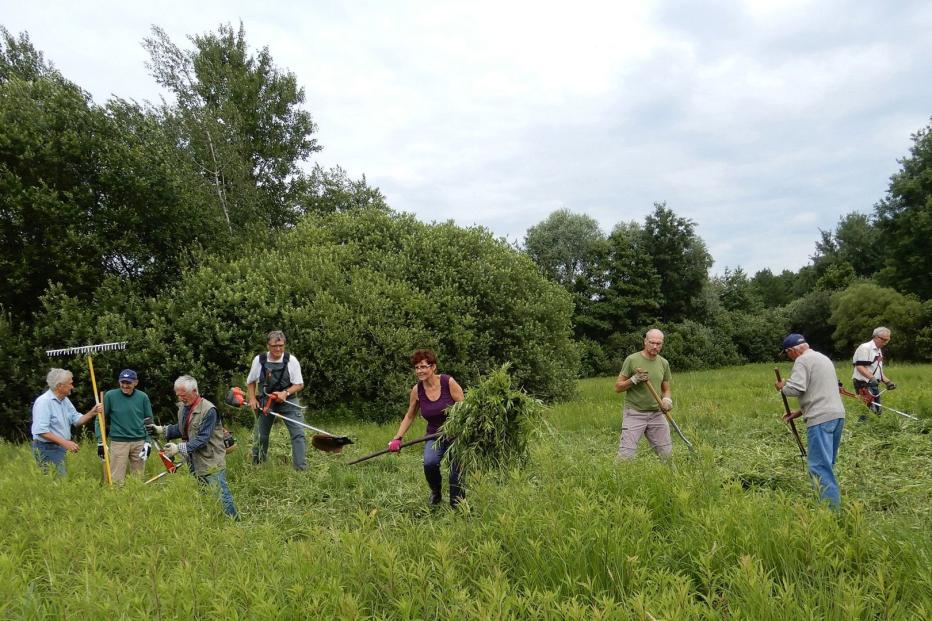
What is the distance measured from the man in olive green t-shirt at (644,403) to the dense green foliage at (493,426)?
173cm

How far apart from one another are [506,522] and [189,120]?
25.7 meters

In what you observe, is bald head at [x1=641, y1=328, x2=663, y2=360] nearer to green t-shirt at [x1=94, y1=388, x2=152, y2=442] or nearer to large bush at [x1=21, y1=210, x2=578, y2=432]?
green t-shirt at [x1=94, y1=388, x2=152, y2=442]

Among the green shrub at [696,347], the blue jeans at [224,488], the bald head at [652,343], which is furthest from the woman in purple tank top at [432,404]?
the green shrub at [696,347]

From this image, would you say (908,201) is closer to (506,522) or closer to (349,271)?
(349,271)

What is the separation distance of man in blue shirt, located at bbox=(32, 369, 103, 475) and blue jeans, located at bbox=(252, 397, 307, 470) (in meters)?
2.11

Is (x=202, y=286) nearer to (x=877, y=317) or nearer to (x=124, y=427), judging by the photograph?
(x=124, y=427)

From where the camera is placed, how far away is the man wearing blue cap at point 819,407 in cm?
560

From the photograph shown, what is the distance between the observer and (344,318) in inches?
542

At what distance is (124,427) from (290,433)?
7.09ft

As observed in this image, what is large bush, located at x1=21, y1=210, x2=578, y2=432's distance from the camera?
43.9ft

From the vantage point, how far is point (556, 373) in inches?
649

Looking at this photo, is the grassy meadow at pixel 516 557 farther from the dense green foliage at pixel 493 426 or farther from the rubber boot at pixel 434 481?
the rubber boot at pixel 434 481

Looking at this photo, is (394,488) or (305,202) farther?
(305,202)

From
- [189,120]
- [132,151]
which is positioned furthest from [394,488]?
[189,120]
